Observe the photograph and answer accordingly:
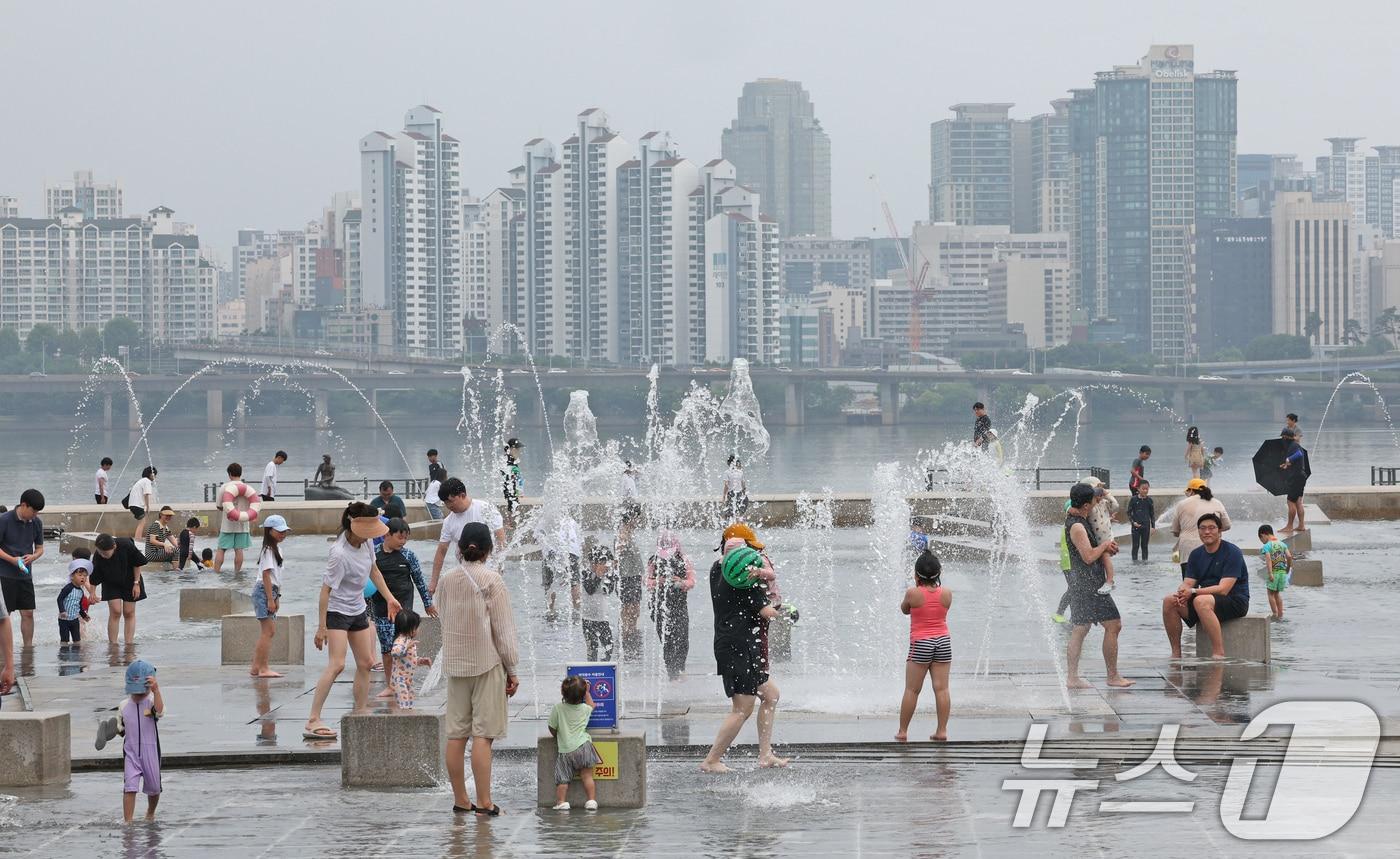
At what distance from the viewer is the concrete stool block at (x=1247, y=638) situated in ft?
47.8

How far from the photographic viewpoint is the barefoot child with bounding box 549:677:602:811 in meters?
9.92

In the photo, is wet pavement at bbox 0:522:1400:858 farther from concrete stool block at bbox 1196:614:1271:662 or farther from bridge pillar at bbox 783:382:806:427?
bridge pillar at bbox 783:382:806:427

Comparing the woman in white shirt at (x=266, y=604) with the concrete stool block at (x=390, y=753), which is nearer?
the concrete stool block at (x=390, y=753)

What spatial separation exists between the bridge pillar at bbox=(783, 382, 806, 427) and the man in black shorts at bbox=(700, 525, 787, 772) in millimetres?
147276

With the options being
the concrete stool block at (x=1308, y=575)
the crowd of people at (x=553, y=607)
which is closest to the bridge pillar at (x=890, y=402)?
the concrete stool block at (x=1308, y=575)

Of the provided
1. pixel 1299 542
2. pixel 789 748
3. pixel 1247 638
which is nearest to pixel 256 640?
pixel 789 748

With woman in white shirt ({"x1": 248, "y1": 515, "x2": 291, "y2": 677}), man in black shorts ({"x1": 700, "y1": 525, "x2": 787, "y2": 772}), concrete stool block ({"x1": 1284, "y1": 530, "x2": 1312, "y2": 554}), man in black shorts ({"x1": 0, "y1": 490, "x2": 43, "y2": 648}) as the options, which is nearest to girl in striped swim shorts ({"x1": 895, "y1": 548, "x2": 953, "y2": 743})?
man in black shorts ({"x1": 700, "y1": 525, "x2": 787, "y2": 772})

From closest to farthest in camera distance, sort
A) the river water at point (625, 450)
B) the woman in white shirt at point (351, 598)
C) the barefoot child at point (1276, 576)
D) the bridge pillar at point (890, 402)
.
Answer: the woman in white shirt at point (351, 598) < the barefoot child at point (1276, 576) < the river water at point (625, 450) < the bridge pillar at point (890, 402)

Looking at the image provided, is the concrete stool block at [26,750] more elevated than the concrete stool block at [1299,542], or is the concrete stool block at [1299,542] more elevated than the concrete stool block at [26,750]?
the concrete stool block at [1299,542]

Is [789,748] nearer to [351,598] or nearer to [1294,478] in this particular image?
[351,598]

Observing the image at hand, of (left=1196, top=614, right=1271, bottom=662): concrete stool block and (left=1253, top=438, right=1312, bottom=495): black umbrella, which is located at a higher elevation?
(left=1253, top=438, right=1312, bottom=495): black umbrella

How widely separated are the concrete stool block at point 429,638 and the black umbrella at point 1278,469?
1402 cm

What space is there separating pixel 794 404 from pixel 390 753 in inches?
5851
